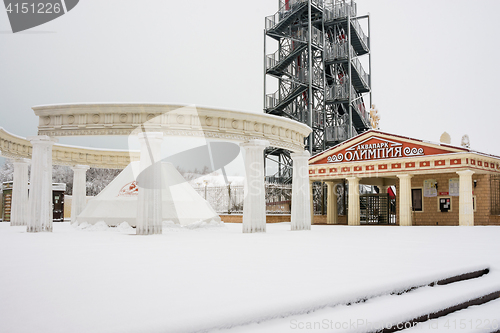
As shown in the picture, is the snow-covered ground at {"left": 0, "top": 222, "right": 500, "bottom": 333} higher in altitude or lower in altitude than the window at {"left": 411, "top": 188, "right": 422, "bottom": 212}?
lower

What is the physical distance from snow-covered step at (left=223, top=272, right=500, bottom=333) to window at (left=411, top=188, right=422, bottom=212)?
22561 millimetres

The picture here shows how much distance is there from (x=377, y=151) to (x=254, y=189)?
13.1 meters

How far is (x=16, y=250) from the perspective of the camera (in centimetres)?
910

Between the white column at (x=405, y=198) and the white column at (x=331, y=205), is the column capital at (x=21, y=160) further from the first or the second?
the white column at (x=405, y=198)

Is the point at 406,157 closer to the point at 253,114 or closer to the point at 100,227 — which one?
the point at 253,114

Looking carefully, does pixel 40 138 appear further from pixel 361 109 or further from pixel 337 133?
pixel 361 109

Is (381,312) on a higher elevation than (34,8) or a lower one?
lower

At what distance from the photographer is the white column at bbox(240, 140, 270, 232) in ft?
51.4

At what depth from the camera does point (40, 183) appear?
49.6 feet

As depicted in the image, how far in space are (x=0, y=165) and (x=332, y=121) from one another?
47255mm

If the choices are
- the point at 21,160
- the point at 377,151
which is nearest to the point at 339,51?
the point at 377,151

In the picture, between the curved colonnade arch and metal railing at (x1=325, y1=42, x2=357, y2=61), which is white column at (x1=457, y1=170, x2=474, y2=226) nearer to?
the curved colonnade arch

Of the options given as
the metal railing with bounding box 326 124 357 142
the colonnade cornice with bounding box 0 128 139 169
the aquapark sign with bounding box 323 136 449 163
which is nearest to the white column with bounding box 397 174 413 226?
the aquapark sign with bounding box 323 136 449 163

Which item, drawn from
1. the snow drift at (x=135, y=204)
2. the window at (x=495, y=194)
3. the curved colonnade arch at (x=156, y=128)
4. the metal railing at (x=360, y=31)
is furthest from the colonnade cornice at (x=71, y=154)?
the metal railing at (x=360, y=31)
